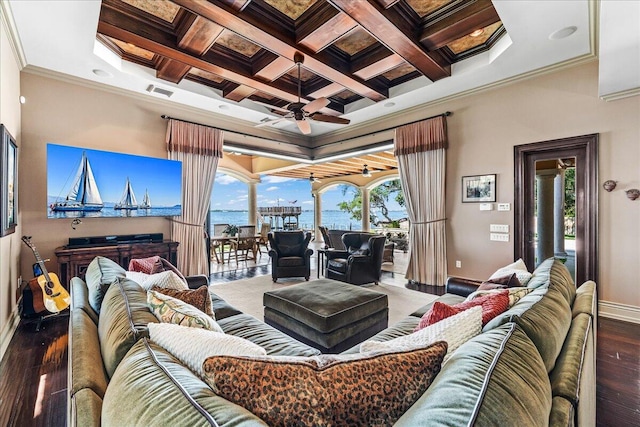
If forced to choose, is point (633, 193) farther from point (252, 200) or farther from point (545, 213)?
point (252, 200)

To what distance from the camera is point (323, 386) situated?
78 centimetres

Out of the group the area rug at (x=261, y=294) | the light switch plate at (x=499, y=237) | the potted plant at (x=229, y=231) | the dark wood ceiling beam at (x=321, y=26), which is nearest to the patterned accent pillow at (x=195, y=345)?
the area rug at (x=261, y=294)

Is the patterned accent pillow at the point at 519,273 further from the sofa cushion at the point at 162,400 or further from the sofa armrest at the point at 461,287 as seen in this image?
the sofa cushion at the point at 162,400

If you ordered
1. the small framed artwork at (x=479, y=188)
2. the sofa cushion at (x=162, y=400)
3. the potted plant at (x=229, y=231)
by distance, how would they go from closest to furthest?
the sofa cushion at (x=162, y=400)
the small framed artwork at (x=479, y=188)
the potted plant at (x=229, y=231)

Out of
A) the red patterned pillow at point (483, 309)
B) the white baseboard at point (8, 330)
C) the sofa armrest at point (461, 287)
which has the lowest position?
the white baseboard at point (8, 330)

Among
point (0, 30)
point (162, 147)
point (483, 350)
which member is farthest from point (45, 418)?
point (162, 147)

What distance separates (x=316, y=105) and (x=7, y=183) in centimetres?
326

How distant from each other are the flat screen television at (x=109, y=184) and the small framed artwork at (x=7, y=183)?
0.47 meters

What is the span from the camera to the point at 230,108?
5230 mm

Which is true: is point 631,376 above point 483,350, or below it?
below

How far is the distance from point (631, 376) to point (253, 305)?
12.3 feet

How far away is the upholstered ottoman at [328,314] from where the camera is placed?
2.41 m

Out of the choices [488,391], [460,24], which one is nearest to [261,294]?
[488,391]

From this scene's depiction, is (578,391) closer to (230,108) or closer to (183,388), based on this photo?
(183,388)
